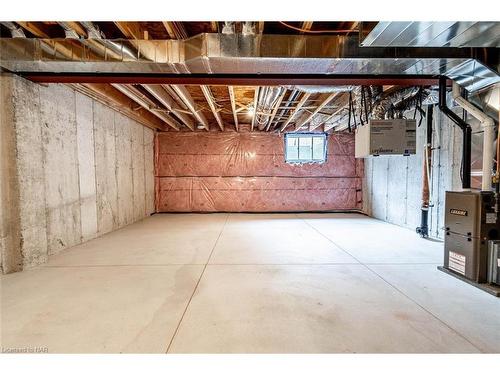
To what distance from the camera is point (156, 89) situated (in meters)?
3.73

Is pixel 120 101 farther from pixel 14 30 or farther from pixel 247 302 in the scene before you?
pixel 247 302

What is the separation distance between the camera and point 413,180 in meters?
4.43

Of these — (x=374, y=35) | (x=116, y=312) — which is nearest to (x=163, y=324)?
(x=116, y=312)

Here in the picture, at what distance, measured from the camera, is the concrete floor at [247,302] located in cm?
139

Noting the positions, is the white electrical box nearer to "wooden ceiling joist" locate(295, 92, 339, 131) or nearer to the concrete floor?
"wooden ceiling joist" locate(295, 92, 339, 131)

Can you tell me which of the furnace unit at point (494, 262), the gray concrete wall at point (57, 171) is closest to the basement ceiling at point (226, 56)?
the gray concrete wall at point (57, 171)

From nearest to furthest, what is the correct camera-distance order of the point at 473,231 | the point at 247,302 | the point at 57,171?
the point at 247,302
the point at 473,231
the point at 57,171

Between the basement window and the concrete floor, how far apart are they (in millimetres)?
3719

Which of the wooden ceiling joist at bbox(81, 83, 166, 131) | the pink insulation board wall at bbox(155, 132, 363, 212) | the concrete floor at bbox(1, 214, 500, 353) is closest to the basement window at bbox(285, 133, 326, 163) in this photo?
the pink insulation board wall at bbox(155, 132, 363, 212)

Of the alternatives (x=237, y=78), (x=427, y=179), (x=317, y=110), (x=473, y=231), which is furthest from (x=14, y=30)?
(x=427, y=179)

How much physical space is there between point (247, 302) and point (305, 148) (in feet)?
17.8

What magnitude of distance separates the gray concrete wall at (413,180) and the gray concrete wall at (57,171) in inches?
206

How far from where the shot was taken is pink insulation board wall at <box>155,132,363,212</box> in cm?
663

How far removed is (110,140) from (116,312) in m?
3.56
